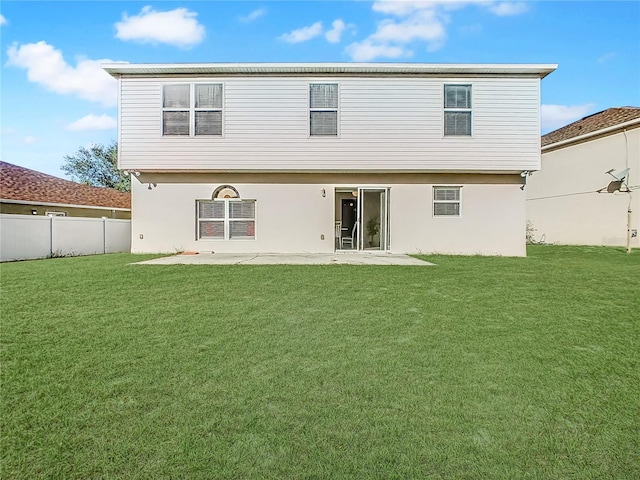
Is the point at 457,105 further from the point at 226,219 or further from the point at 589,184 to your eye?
the point at 589,184

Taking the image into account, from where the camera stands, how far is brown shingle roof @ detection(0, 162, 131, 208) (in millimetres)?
17297

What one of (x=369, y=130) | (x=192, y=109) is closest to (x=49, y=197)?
(x=192, y=109)

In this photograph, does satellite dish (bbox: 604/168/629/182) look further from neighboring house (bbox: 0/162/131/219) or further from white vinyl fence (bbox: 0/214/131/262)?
neighboring house (bbox: 0/162/131/219)

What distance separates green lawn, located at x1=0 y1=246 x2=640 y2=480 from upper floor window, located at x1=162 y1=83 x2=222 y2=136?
786 centimetres

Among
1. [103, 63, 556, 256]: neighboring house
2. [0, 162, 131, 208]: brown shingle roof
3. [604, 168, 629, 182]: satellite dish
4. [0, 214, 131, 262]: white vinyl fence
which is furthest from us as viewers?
[0, 162, 131, 208]: brown shingle roof

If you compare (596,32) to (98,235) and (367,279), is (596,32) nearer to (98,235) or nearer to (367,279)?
(367,279)

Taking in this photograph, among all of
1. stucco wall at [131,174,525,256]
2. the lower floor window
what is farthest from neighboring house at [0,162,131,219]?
the lower floor window

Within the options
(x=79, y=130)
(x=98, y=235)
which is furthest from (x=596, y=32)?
(x=79, y=130)

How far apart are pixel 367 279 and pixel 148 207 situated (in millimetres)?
8987

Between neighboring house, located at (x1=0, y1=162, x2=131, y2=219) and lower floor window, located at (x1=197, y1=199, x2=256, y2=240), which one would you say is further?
neighboring house, located at (x1=0, y1=162, x2=131, y2=219)

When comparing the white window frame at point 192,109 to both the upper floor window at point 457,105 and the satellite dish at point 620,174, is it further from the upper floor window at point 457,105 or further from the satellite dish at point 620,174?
the satellite dish at point 620,174

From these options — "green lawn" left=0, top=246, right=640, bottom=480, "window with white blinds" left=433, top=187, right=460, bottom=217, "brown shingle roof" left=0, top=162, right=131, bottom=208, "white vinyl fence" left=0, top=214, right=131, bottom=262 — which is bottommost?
"green lawn" left=0, top=246, right=640, bottom=480

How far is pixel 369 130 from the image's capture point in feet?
40.7

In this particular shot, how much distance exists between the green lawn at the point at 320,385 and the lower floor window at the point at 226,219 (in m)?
6.91
